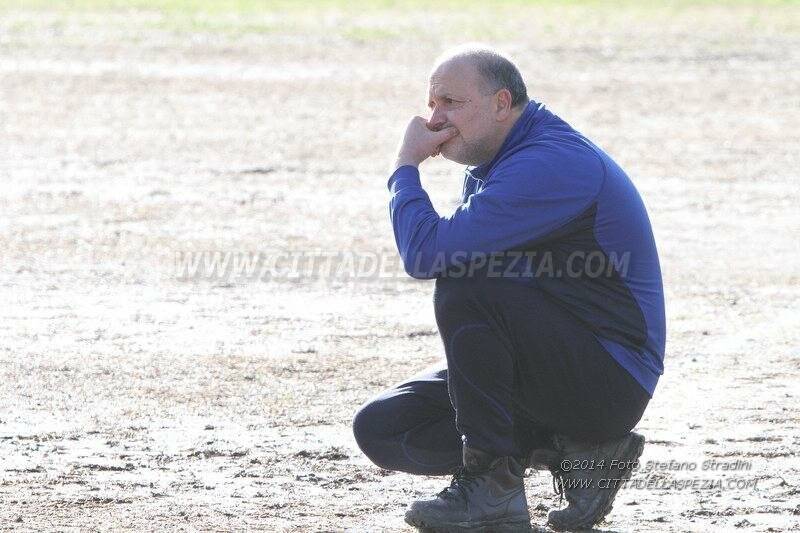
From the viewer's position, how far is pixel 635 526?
15.3 feet

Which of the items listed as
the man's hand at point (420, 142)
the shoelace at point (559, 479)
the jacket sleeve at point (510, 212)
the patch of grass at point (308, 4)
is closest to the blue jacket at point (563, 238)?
the jacket sleeve at point (510, 212)

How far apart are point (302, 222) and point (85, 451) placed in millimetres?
4571

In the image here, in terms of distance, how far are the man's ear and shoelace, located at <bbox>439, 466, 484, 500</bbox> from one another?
44.9 inches

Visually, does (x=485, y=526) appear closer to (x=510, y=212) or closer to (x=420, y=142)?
(x=510, y=212)

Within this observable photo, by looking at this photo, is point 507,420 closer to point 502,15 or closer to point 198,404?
point 198,404

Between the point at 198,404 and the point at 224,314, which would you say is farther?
the point at 224,314

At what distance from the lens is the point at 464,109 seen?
182 inches

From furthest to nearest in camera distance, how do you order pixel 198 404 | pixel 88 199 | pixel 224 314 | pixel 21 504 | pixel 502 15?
1. pixel 502 15
2. pixel 88 199
3. pixel 224 314
4. pixel 198 404
5. pixel 21 504

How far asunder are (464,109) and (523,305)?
0.70 metres

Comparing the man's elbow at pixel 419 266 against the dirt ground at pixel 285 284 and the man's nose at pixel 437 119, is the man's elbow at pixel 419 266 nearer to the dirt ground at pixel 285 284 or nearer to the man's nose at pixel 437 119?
the man's nose at pixel 437 119

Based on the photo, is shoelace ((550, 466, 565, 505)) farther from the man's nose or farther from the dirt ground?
the man's nose

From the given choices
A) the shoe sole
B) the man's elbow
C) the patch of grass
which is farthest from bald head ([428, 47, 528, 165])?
the patch of grass

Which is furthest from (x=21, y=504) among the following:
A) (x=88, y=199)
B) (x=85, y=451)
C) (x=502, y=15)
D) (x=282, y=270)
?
(x=502, y=15)

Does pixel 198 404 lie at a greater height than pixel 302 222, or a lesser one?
lesser
